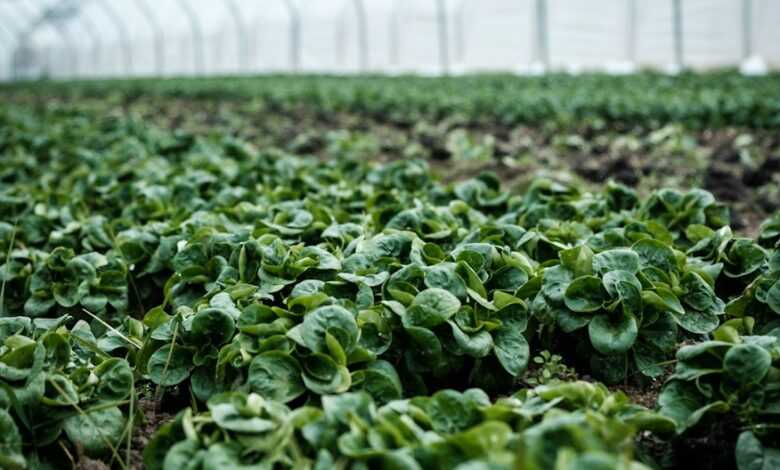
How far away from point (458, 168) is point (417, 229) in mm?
4048

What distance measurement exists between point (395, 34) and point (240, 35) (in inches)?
366

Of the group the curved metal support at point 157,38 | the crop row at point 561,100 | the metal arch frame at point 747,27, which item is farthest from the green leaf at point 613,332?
the curved metal support at point 157,38

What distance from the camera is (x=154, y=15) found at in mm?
37906

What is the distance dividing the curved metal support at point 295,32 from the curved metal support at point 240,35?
3317 millimetres

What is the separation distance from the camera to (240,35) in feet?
109

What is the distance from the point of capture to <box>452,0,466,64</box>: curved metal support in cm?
2492

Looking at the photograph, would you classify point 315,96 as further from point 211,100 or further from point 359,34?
point 359,34

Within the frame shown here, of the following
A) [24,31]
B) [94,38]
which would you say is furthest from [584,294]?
[24,31]

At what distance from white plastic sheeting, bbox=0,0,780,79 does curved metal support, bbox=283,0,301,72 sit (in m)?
0.04

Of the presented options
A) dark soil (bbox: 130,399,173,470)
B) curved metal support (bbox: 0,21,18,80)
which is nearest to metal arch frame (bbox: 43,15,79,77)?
curved metal support (bbox: 0,21,18,80)

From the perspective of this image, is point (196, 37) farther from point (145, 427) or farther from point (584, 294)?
point (584, 294)

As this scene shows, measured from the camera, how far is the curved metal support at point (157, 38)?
37969 mm

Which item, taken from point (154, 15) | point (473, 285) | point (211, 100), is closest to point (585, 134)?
point (473, 285)

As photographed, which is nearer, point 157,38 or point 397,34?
point 397,34
